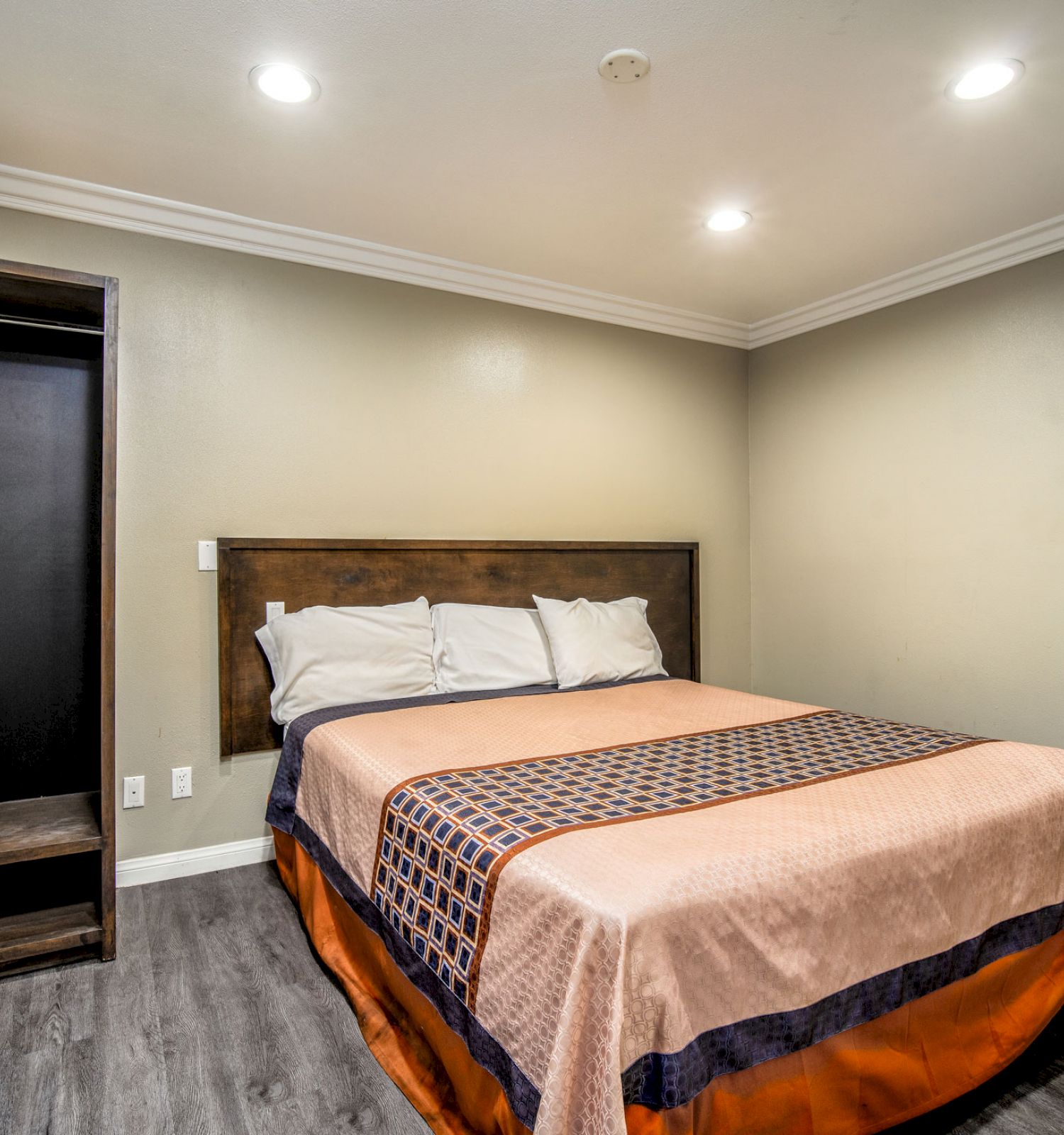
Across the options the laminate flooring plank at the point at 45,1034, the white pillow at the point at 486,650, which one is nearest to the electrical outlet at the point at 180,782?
the laminate flooring plank at the point at 45,1034

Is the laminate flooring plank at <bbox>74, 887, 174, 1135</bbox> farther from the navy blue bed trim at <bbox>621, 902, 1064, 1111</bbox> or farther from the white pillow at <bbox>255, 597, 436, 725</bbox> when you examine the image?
the navy blue bed trim at <bbox>621, 902, 1064, 1111</bbox>

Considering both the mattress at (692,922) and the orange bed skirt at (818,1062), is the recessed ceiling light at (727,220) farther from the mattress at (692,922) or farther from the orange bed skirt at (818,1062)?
the orange bed skirt at (818,1062)

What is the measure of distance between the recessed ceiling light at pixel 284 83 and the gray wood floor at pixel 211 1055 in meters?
2.40

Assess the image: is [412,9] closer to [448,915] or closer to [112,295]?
[112,295]

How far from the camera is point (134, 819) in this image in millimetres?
2713

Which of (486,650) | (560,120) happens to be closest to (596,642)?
(486,650)

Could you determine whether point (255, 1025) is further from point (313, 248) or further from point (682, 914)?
point (313, 248)

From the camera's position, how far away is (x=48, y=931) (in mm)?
2170

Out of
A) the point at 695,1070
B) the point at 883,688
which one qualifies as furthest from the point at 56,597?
the point at 883,688

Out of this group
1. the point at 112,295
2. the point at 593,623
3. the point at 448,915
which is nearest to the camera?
the point at 448,915

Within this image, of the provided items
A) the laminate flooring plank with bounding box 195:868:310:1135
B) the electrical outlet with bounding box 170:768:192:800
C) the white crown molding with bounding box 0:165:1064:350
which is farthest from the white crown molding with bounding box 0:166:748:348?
the laminate flooring plank with bounding box 195:868:310:1135

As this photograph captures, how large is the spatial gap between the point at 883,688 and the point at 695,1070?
9.06 ft

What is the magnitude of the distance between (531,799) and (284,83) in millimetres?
1923

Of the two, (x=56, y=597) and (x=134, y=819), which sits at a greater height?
(x=56, y=597)
